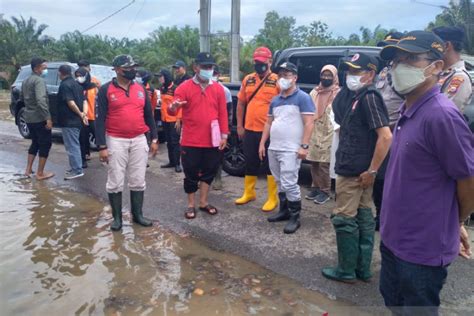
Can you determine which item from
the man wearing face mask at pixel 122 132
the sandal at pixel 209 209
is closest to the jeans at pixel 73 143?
the man wearing face mask at pixel 122 132

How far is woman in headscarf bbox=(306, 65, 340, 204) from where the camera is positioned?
5.21m

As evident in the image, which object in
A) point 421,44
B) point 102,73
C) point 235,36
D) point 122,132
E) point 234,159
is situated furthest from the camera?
point 235,36

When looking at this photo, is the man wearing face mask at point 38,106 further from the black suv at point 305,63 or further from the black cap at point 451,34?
the black cap at point 451,34

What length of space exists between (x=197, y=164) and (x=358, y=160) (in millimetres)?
2247

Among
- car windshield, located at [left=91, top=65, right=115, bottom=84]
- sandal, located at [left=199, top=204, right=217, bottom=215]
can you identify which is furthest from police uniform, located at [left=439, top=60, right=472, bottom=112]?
car windshield, located at [left=91, top=65, right=115, bottom=84]

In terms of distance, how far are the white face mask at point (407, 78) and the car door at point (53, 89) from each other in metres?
8.34

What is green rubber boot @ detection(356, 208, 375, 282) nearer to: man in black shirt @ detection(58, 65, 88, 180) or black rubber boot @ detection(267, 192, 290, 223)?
black rubber boot @ detection(267, 192, 290, 223)

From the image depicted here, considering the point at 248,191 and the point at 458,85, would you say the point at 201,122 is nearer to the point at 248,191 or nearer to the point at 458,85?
the point at 248,191

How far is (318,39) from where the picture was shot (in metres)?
35.4

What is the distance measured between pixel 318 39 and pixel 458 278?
34.3 metres

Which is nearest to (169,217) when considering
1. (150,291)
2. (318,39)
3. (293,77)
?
(150,291)

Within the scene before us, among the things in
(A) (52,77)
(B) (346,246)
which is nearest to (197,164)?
(B) (346,246)

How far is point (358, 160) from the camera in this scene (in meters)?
3.12

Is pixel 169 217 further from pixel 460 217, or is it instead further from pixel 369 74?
pixel 460 217
